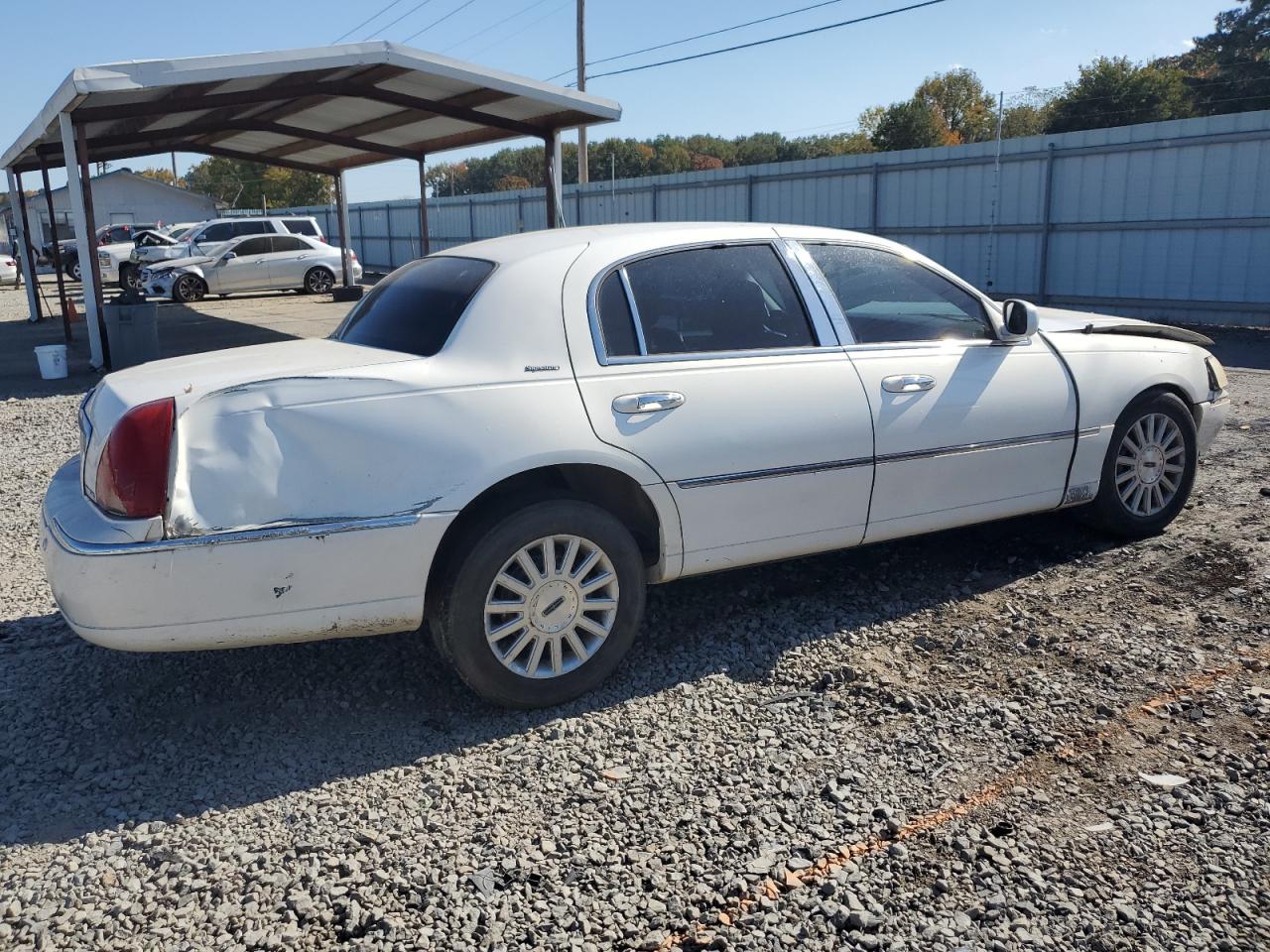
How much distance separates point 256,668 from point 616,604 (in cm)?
149

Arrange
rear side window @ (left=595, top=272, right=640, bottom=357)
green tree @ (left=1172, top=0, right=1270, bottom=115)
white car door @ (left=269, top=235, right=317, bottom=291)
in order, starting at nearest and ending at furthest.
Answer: rear side window @ (left=595, top=272, right=640, bottom=357)
white car door @ (left=269, top=235, right=317, bottom=291)
green tree @ (left=1172, top=0, right=1270, bottom=115)

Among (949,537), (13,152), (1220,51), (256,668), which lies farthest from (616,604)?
(1220,51)

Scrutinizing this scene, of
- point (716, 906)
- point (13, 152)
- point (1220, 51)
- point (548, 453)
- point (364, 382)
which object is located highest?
point (1220, 51)

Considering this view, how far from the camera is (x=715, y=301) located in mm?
4328

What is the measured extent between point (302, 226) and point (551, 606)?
26779mm

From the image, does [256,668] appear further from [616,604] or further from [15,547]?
[15,547]

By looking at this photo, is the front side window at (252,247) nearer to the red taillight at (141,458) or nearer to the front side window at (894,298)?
the front side window at (894,298)

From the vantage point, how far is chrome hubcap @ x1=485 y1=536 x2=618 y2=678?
12.3 ft

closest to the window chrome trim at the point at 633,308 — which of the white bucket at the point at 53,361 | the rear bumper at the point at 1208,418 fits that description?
the rear bumper at the point at 1208,418

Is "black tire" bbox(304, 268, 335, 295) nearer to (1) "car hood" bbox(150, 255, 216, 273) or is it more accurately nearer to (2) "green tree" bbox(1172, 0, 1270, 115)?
(1) "car hood" bbox(150, 255, 216, 273)

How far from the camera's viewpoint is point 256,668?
14.0ft

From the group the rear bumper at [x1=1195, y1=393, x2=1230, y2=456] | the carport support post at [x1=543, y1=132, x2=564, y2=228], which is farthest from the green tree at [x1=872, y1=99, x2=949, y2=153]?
the rear bumper at [x1=1195, y1=393, x2=1230, y2=456]

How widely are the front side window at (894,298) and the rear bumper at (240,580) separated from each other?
6.88 ft

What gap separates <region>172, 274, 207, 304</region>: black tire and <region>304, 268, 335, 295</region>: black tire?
2.46 meters
